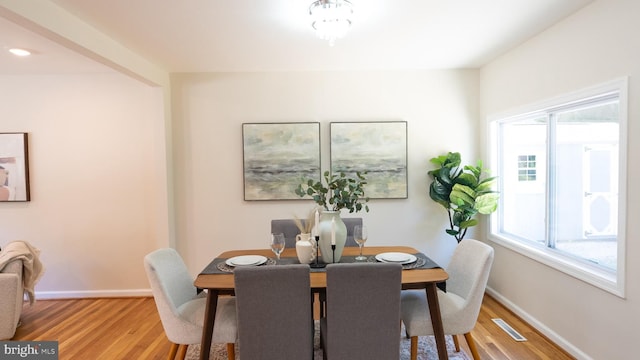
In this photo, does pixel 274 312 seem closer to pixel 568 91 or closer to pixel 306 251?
pixel 306 251

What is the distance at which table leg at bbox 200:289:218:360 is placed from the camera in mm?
1857

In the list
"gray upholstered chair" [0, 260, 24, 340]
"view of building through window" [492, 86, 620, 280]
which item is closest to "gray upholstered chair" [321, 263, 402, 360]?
"view of building through window" [492, 86, 620, 280]

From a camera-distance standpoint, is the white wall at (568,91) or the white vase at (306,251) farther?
the white vase at (306,251)

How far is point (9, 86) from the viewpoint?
3453 millimetres

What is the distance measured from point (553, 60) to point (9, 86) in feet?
17.3

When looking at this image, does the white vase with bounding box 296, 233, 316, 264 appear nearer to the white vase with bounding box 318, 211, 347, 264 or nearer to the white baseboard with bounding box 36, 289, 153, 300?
the white vase with bounding box 318, 211, 347, 264

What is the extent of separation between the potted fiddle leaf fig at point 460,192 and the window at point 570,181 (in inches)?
12.6

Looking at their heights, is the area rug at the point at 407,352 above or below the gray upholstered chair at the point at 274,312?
below

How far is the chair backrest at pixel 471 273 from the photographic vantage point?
1.98 metres

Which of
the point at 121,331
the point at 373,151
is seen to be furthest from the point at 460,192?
the point at 121,331

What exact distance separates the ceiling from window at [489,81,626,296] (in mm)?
715

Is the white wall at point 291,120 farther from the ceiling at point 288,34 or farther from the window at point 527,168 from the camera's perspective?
the window at point 527,168

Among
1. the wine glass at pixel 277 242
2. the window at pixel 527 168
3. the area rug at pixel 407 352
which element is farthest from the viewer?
the window at pixel 527 168

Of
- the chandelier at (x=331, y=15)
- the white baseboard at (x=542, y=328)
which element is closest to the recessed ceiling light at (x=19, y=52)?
the chandelier at (x=331, y=15)
